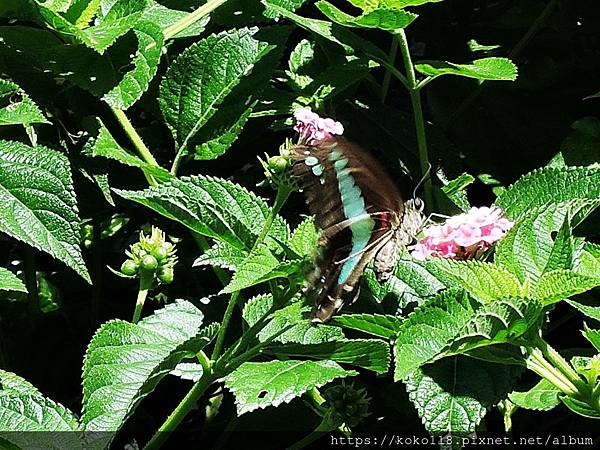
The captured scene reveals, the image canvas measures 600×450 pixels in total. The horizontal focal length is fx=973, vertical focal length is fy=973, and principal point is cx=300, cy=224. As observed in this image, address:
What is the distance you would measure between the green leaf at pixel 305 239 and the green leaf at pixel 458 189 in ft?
1.06

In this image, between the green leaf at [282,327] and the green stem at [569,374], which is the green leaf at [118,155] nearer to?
the green leaf at [282,327]

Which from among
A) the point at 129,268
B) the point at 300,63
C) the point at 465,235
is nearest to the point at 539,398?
the point at 465,235

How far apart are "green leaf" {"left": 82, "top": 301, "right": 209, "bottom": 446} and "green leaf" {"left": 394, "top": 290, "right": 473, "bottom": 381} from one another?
0.83 feet

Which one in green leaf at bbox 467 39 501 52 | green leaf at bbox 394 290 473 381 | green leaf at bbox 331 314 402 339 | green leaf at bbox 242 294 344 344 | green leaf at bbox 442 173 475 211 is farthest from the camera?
green leaf at bbox 467 39 501 52

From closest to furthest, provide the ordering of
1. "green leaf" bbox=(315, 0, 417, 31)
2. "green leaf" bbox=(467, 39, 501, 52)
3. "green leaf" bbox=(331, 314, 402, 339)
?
"green leaf" bbox=(331, 314, 402, 339), "green leaf" bbox=(315, 0, 417, 31), "green leaf" bbox=(467, 39, 501, 52)

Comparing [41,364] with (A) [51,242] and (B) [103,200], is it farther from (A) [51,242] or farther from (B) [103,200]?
(A) [51,242]

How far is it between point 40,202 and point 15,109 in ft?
0.51

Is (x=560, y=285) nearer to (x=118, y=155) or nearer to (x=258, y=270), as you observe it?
(x=258, y=270)

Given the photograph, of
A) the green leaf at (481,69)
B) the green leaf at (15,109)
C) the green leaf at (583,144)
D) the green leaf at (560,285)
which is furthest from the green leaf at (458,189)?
the green leaf at (15,109)

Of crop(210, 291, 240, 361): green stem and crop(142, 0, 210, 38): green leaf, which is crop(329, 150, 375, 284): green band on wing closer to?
crop(210, 291, 240, 361): green stem

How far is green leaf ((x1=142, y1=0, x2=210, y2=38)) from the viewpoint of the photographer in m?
1.54

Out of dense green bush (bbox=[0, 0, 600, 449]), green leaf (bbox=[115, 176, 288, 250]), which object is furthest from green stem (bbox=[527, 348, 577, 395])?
green leaf (bbox=[115, 176, 288, 250])

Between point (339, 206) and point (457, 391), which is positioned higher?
point (339, 206)

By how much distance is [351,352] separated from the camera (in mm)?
1162
